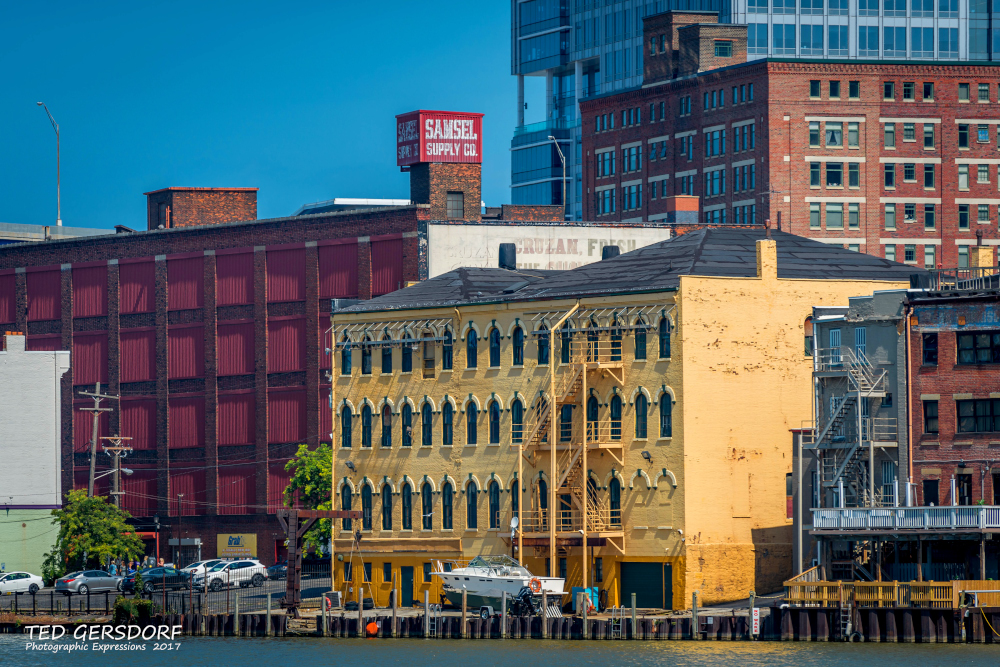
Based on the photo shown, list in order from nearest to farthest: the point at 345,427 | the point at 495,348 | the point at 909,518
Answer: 1. the point at 909,518
2. the point at 495,348
3. the point at 345,427

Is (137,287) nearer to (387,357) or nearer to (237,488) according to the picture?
(237,488)

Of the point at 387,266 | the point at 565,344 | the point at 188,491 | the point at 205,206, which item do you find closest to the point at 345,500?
the point at 565,344

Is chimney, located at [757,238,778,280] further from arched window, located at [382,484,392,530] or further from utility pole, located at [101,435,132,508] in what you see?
utility pole, located at [101,435,132,508]

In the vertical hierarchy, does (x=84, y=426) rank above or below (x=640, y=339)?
below

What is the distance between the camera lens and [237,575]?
3937 inches

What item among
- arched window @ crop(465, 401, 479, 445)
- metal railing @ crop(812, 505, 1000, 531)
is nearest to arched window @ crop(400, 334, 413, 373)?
arched window @ crop(465, 401, 479, 445)

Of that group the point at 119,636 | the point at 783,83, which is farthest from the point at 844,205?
the point at 119,636

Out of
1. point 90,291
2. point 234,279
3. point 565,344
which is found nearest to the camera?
point 565,344

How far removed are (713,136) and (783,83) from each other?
976cm

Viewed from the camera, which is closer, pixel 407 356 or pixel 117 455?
pixel 407 356

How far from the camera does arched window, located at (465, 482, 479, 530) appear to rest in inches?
3433

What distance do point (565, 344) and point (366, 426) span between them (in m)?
12.7

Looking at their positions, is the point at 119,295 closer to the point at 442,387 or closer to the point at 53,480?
the point at 53,480

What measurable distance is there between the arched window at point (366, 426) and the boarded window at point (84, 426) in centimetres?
4344
